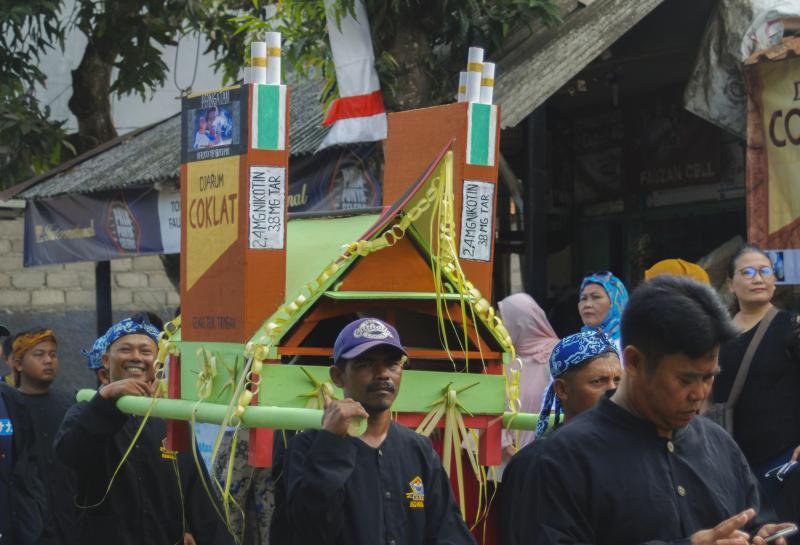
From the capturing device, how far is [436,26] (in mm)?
9164

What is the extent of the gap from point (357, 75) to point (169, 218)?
12.0ft

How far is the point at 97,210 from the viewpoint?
13.1 m

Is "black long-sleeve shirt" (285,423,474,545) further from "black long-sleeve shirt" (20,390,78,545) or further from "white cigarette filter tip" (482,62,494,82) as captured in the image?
"black long-sleeve shirt" (20,390,78,545)

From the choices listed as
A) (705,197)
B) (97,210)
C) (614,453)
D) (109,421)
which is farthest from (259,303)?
(97,210)

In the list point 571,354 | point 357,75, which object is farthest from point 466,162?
point 357,75

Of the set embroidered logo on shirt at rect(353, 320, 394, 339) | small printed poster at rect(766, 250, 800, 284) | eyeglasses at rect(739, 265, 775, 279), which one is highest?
small printed poster at rect(766, 250, 800, 284)

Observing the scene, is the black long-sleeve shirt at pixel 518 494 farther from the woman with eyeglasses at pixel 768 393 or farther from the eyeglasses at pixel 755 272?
the eyeglasses at pixel 755 272

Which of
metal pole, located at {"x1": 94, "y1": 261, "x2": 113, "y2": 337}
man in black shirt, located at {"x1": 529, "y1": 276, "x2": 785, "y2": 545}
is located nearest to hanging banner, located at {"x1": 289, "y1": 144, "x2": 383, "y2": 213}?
metal pole, located at {"x1": 94, "y1": 261, "x2": 113, "y2": 337}

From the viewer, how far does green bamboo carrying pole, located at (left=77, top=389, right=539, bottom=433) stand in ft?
13.8

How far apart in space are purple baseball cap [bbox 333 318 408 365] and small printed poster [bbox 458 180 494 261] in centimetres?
150

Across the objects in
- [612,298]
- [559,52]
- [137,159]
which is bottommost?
[612,298]

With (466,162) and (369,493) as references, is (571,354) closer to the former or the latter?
(369,493)

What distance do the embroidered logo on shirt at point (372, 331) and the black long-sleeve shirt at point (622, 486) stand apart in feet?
3.16

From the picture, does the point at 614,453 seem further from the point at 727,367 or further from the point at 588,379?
the point at 727,367
